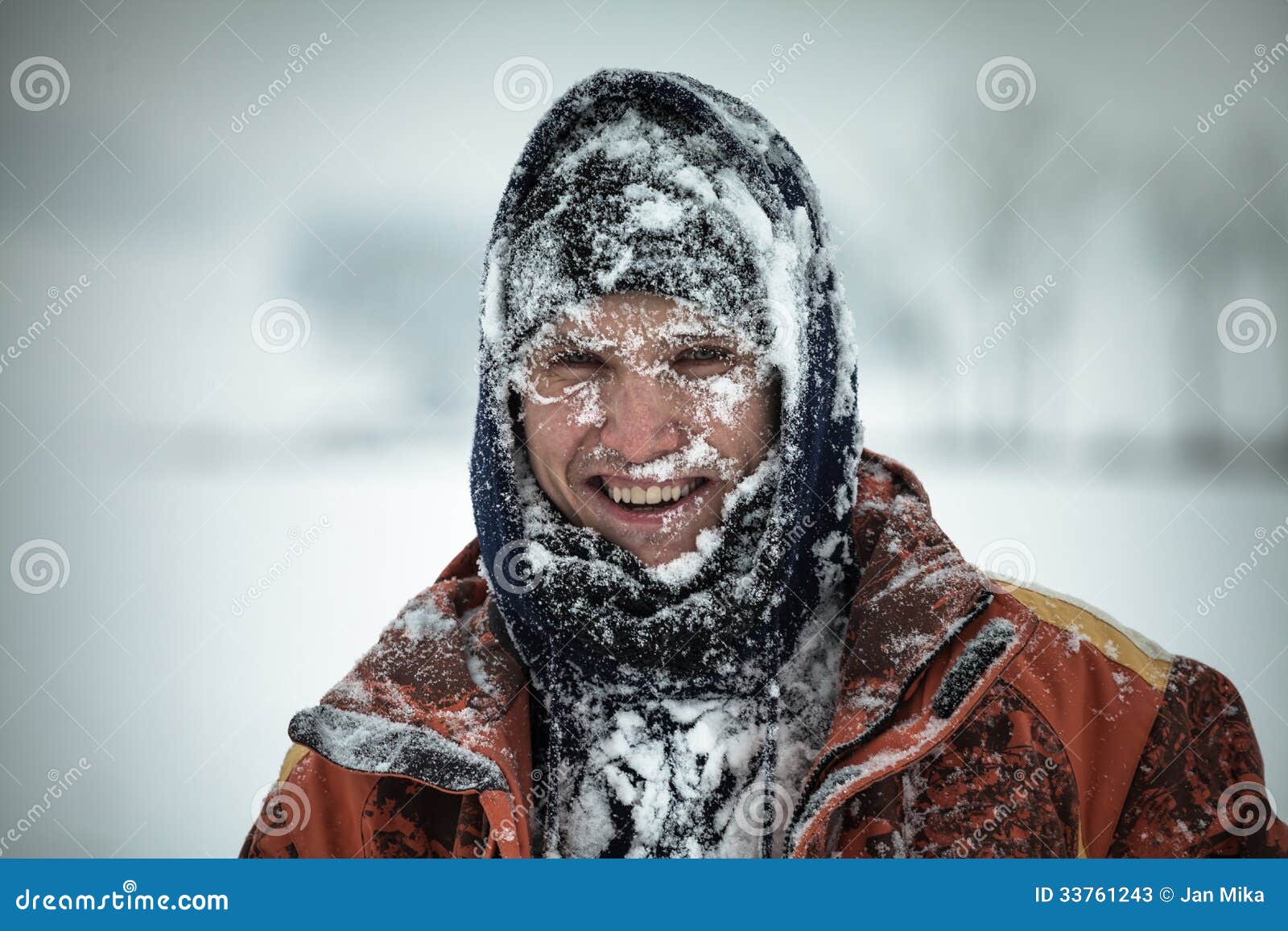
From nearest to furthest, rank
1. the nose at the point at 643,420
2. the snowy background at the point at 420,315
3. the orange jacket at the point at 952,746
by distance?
the orange jacket at the point at 952,746
the nose at the point at 643,420
the snowy background at the point at 420,315

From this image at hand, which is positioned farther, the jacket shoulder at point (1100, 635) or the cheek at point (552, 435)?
the cheek at point (552, 435)

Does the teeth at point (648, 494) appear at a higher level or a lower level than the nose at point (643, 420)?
lower

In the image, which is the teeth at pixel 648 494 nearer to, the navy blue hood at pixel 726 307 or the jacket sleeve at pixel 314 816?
the navy blue hood at pixel 726 307

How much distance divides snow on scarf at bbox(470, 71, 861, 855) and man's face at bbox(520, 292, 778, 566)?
0.03 meters

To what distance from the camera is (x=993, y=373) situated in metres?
5.12

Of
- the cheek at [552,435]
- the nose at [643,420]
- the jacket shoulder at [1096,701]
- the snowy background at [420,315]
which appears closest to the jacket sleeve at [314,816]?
the cheek at [552,435]

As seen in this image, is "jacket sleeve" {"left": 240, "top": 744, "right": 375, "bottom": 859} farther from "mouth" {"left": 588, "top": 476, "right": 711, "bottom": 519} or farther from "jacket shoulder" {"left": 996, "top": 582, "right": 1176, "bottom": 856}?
"jacket shoulder" {"left": 996, "top": 582, "right": 1176, "bottom": 856}

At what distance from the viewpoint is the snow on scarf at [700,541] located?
1.43m

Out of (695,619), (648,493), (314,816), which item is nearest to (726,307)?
(648,493)

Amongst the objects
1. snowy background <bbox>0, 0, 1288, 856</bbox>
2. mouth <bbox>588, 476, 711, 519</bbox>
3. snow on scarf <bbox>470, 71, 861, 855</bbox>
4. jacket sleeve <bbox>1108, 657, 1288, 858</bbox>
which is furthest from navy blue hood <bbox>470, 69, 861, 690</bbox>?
jacket sleeve <bbox>1108, 657, 1288, 858</bbox>

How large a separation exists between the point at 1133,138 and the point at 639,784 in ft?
Result: 13.3

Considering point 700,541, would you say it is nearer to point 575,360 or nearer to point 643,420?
point 643,420

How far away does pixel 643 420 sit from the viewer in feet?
4.66

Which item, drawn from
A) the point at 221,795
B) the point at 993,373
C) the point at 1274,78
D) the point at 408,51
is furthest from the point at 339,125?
the point at 1274,78
